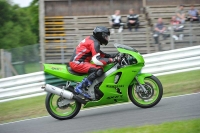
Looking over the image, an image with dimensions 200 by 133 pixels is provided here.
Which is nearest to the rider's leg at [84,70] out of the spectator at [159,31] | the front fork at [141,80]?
the front fork at [141,80]

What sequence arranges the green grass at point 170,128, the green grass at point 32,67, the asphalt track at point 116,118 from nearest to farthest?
the green grass at point 170,128
the asphalt track at point 116,118
the green grass at point 32,67

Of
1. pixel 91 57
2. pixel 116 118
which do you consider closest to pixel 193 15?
pixel 91 57

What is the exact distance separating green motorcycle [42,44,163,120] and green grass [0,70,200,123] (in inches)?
65.1

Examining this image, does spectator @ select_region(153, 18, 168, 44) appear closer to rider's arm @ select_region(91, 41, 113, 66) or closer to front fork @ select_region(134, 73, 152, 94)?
front fork @ select_region(134, 73, 152, 94)

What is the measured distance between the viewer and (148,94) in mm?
8844

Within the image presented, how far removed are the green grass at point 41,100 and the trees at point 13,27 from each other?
22.0 metres

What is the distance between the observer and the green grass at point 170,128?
6555mm

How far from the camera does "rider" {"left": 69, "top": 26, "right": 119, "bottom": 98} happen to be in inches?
348

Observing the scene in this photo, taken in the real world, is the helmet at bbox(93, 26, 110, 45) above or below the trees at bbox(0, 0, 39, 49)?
below

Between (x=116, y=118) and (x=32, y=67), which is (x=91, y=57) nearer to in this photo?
(x=116, y=118)

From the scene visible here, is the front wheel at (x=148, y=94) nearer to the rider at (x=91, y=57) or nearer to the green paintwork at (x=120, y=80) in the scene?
the green paintwork at (x=120, y=80)

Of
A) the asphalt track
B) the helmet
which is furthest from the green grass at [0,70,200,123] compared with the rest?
the helmet

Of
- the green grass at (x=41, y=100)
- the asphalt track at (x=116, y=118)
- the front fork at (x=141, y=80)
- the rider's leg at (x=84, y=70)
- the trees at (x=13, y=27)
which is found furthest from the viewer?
the trees at (x=13, y=27)

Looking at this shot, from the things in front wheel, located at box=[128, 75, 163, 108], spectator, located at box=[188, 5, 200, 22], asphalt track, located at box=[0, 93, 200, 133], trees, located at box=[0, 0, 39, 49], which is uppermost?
trees, located at box=[0, 0, 39, 49]
